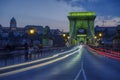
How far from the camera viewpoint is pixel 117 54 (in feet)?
148

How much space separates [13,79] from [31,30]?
67.5ft

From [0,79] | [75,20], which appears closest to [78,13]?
[75,20]

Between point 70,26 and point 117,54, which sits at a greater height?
point 70,26

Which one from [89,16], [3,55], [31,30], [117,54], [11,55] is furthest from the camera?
[89,16]

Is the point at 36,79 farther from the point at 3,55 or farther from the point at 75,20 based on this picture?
the point at 75,20

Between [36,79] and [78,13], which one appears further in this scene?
[78,13]

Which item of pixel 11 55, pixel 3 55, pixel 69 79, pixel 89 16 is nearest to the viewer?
pixel 69 79

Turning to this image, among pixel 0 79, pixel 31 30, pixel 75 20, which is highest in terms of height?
pixel 75 20

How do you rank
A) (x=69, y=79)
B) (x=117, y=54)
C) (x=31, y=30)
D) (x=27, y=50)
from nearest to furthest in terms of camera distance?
(x=69, y=79), (x=27, y=50), (x=31, y=30), (x=117, y=54)

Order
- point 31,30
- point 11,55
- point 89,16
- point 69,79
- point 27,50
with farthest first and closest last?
point 89,16, point 31,30, point 27,50, point 11,55, point 69,79

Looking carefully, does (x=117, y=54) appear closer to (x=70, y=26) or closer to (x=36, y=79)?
(x=36, y=79)

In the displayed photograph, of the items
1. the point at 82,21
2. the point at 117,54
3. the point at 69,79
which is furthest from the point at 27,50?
the point at 82,21

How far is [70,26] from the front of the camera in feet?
636

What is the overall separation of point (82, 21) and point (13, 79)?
181571 mm
